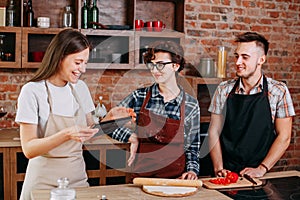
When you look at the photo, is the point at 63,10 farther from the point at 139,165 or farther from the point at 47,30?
the point at 139,165

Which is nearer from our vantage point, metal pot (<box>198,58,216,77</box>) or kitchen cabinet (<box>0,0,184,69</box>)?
kitchen cabinet (<box>0,0,184,69</box>)

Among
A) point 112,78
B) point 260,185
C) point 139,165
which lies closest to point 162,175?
point 139,165

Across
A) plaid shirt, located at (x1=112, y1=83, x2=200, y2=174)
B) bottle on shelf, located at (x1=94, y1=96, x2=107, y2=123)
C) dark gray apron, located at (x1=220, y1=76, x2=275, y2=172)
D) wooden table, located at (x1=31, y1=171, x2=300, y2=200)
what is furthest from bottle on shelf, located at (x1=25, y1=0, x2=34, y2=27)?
wooden table, located at (x1=31, y1=171, x2=300, y2=200)

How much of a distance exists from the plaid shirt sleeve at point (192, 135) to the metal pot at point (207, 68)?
1698mm

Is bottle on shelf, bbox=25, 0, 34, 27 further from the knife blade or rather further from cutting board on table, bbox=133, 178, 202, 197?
the knife blade

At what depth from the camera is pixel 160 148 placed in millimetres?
2773

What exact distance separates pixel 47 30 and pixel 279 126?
86.9 inches

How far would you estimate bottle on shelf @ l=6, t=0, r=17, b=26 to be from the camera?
156 inches

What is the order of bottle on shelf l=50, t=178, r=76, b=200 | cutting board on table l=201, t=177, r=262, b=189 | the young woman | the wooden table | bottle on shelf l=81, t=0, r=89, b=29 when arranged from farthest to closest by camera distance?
1. bottle on shelf l=81, t=0, r=89, b=29
2. cutting board on table l=201, t=177, r=262, b=189
3. the young woman
4. the wooden table
5. bottle on shelf l=50, t=178, r=76, b=200

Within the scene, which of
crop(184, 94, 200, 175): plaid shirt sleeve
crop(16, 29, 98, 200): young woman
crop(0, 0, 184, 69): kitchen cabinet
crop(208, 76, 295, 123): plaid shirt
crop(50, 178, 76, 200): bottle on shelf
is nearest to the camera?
crop(50, 178, 76, 200): bottle on shelf

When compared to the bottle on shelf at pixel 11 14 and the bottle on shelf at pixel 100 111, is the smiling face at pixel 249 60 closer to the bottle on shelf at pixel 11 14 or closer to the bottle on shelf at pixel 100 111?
the bottle on shelf at pixel 100 111

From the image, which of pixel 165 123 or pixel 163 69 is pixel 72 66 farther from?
pixel 165 123

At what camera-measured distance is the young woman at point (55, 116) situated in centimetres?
227

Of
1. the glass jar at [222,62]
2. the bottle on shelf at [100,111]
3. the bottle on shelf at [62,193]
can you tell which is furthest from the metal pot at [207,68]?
the bottle on shelf at [62,193]
